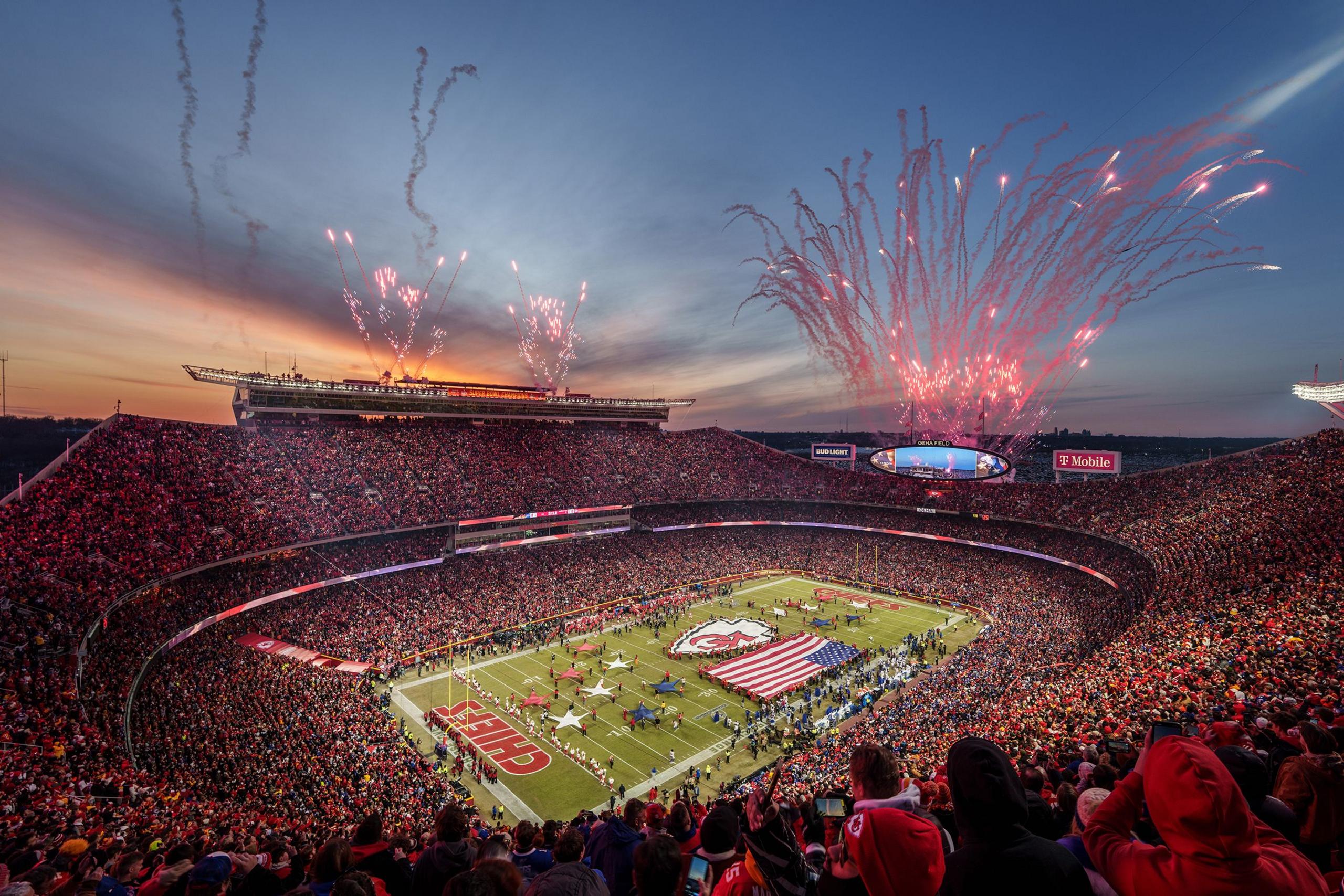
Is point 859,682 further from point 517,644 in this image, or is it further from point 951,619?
point 517,644

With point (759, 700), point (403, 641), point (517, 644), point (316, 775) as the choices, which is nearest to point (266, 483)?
point (403, 641)

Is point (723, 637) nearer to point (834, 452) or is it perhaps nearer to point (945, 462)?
point (945, 462)

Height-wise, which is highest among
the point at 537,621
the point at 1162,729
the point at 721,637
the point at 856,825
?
the point at 1162,729

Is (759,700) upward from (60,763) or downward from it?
downward

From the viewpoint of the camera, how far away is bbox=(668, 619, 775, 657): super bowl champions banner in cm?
3441

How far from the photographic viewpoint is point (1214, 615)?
20.8 metres

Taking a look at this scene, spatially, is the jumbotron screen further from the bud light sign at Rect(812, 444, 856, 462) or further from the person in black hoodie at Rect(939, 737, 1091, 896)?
the person in black hoodie at Rect(939, 737, 1091, 896)

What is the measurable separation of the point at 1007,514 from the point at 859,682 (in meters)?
28.4

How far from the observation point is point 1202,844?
2043 mm

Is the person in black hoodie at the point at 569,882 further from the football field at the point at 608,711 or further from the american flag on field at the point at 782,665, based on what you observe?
the american flag on field at the point at 782,665

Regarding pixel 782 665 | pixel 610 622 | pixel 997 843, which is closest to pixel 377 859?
pixel 997 843

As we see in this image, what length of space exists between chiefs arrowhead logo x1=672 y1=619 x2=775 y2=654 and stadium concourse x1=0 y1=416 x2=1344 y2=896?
8646mm

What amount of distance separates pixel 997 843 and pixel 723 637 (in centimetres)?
3529

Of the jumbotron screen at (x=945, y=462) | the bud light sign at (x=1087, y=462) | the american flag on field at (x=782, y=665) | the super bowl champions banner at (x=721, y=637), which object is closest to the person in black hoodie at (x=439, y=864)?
the american flag on field at (x=782, y=665)
